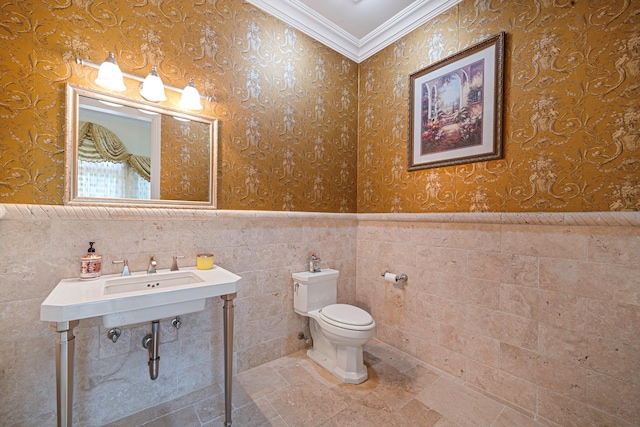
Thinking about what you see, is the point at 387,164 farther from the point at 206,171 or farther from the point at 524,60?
the point at 206,171

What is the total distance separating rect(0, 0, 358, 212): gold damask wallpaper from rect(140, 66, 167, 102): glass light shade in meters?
0.07

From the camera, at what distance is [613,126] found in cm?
133

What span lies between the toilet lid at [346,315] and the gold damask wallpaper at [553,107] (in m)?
0.98

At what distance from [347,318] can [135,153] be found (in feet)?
5.74

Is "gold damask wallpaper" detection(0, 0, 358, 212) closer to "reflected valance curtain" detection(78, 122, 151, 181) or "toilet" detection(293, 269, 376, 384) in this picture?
"reflected valance curtain" detection(78, 122, 151, 181)

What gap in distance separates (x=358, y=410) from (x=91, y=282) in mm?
1687

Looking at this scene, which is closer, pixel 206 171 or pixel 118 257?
pixel 118 257

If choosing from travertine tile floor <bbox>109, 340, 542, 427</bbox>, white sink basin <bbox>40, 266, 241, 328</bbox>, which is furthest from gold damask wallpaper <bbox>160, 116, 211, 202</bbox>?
travertine tile floor <bbox>109, 340, 542, 427</bbox>

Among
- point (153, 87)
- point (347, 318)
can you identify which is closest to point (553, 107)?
point (347, 318)

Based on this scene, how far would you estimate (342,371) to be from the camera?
6.32 ft

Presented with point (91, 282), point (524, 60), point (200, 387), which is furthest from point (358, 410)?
point (524, 60)

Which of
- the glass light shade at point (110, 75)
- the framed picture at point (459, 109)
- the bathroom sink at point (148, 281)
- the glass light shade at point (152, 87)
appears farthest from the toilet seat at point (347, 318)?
the glass light shade at point (110, 75)

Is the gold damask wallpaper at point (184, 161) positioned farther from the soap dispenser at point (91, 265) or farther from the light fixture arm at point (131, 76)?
the soap dispenser at point (91, 265)

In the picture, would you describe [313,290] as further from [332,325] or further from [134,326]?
[134,326]
